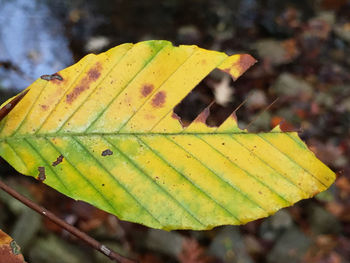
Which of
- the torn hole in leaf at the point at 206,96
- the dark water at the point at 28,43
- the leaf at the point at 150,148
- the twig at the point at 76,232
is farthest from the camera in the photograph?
the dark water at the point at 28,43

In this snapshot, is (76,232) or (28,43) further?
(28,43)

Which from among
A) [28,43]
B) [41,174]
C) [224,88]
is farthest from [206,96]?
[41,174]

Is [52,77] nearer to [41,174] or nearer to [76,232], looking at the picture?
[41,174]

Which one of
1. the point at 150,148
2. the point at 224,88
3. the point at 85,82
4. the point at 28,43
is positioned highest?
the point at 85,82

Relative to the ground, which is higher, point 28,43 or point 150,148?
point 150,148

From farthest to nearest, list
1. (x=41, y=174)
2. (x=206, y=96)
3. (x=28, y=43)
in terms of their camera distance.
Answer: (x=28, y=43) < (x=206, y=96) < (x=41, y=174)

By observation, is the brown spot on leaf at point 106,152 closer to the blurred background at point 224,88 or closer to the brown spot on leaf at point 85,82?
the brown spot on leaf at point 85,82

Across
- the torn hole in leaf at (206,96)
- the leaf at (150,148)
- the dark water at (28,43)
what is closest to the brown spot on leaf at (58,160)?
the leaf at (150,148)

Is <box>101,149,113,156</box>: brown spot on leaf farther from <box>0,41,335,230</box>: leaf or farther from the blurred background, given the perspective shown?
the blurred background

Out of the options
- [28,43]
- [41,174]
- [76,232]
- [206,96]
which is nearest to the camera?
[76,232]
